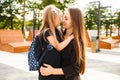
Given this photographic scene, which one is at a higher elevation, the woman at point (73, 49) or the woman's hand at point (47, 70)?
the woman at point (73, 49)

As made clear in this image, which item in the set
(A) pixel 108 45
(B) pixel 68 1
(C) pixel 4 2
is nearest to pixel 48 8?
(A) pixel 108 45

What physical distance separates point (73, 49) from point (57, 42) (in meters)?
0.16

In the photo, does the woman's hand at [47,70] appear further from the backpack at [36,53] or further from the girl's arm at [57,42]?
the girl's arm at [57,42]

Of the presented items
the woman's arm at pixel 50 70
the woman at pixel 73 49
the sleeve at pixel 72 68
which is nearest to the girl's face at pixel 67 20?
the woman at pixel 73 49

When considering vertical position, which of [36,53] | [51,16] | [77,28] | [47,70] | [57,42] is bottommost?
[47,70]

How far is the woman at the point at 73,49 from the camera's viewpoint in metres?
2.17

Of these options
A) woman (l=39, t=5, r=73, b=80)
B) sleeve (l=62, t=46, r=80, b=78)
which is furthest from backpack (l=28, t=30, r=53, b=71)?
sleeve (l=62, t=46, r=80, b=78)

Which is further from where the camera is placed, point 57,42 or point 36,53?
point 36,53

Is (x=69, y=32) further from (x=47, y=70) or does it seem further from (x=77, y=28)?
(x=47, y=70)

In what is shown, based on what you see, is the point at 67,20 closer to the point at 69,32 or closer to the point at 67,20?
the point at 67,20

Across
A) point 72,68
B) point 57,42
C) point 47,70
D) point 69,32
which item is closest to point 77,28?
point 69,32

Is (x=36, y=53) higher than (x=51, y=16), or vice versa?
(x=51, y=16)

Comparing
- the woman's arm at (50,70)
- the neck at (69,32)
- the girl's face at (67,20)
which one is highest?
the girl's face at (67,20)

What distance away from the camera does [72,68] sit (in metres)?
2.19
